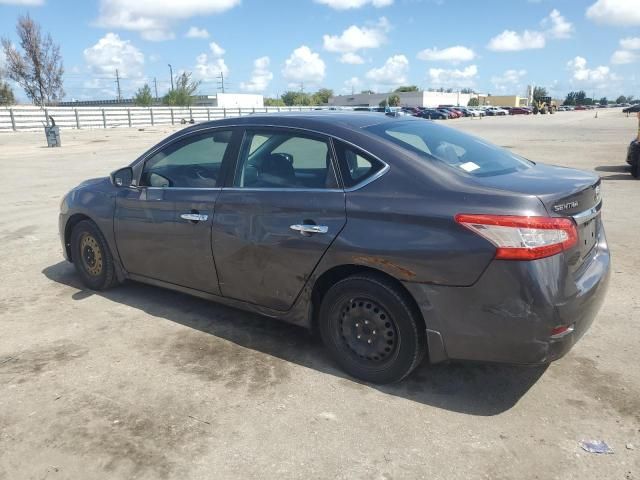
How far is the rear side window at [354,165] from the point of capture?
3.30 m

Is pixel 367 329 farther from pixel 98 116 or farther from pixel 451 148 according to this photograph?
pixel 98 116

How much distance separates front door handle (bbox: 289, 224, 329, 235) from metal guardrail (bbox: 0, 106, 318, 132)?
86.9 feet

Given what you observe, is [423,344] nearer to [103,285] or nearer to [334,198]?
[334,198]

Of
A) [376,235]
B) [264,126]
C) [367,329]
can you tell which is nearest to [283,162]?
[264,126]

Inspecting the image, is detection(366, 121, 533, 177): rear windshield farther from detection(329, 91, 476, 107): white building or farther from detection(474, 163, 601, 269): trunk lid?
detection(329, 91, 476, 107): white building

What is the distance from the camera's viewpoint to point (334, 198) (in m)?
3.34

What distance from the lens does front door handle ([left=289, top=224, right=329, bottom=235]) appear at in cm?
334

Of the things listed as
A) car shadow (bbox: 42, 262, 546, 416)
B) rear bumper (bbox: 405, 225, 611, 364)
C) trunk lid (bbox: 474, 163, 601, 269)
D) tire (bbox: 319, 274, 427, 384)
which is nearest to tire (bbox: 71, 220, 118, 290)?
car shadow (bbox: 42, 262, 546, 416)

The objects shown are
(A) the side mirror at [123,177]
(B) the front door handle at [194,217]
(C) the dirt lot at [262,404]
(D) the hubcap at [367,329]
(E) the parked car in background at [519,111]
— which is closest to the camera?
(C) the dirt lot at [262,404]

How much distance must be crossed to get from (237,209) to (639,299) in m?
3.61

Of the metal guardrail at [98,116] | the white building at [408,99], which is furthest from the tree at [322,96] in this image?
the metal guardrail at [98,116]

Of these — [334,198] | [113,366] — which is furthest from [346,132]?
[113,366]

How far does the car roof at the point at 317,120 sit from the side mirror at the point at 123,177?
2.57ft

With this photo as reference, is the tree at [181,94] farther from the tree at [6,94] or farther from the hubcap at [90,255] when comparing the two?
the hubcap at [90,255]
